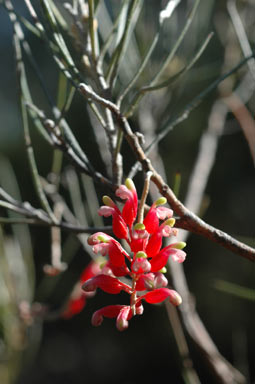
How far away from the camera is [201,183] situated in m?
1.05

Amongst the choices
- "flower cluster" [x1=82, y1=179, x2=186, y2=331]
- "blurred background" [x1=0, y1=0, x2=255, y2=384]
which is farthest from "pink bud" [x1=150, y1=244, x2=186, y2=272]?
"blurred background" [x1=0, y1=0, x2=255, y2=384]

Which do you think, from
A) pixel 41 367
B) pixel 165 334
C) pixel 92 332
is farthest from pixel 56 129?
pixel 41 367

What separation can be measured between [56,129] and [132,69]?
25.2 inches

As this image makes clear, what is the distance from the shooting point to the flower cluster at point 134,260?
41 cm

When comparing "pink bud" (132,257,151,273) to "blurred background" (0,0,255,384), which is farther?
"blurred background" (0,0,255,384)

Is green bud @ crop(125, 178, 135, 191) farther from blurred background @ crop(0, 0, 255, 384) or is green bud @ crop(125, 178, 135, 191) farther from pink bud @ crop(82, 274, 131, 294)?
blurred background @ crop(0, 0, 255, 384)

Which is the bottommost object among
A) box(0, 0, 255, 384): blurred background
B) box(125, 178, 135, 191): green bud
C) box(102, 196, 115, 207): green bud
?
box(0, 0, 255, 384): blurred background

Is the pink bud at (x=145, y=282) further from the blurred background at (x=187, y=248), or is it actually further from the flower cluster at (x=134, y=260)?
the blurred background at (x=187, y=248)

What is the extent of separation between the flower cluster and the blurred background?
0.67 metres

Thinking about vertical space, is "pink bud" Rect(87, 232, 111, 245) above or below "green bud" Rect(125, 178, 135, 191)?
below

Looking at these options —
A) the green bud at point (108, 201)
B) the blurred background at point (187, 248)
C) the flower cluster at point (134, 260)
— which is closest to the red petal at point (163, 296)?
the flower cluster at point (134, 260)

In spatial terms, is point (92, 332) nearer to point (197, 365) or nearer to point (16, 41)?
point (197, 365)

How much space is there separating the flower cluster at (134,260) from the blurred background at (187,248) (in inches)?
26.4

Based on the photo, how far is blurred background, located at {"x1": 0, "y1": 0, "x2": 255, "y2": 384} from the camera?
125 cm
